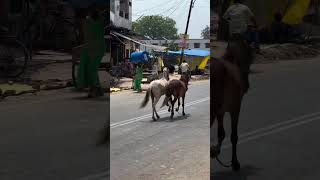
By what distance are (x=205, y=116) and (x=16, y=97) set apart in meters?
1.14

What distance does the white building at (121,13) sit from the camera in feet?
5.13

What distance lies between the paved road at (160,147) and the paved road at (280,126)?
1.96 ft

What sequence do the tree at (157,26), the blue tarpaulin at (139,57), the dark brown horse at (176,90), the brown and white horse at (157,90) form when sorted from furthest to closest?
the dark brown horse at (176,90)
the brown and white horse at (157,90)
the blue tarpaulin at (139,57)
the tree at (157,26)

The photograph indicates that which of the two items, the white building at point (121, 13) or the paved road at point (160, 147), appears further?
the paved road at point (160, 147)

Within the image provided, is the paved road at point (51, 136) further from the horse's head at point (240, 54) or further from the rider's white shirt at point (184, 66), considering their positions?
the rider's white shirt at point (184, 66)

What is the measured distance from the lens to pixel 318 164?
4.59 feet

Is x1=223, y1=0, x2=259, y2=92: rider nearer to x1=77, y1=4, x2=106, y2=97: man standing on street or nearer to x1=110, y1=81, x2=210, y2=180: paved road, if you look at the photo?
x1=77, y1=4, x2=106, y2=97: man standing on street

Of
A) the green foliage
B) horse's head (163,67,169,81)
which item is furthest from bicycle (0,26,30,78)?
horse's head (163,67,169,81)

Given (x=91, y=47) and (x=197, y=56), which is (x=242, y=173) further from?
(x=91, y=47)

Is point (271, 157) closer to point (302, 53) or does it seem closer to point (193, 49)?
point (302, 53)

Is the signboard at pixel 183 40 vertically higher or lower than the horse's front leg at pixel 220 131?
higher

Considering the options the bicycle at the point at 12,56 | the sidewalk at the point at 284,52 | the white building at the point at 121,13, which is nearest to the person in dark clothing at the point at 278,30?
the sidewalk at the point at 284,52

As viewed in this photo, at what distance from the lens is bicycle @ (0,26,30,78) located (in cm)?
137

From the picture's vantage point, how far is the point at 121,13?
168cm
